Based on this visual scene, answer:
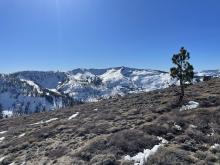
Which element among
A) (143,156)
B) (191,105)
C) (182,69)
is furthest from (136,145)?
(182,69)

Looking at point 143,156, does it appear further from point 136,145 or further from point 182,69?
point 182,69

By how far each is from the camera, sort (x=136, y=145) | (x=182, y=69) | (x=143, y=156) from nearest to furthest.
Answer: (x=143, y=156)
(x=136, y=145)
(x=182, y=69)

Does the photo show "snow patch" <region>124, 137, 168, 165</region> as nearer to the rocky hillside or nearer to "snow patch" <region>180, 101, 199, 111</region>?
the rocky hillside

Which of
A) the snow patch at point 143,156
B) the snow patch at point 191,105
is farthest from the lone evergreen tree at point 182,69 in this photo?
the snow patch at point 143,156

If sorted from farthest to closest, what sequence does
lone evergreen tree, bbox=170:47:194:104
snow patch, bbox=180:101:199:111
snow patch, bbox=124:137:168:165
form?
lone evergreen tree, bbox=170:47:194:104 < snow patch, bbox=180:101:199:111 < snow patch, bbox=124:137:168:165

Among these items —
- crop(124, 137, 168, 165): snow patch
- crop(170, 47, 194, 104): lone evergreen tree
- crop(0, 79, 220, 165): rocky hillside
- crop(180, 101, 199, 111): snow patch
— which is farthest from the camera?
crop(170, 47, 194, 104): lone evergreen tree

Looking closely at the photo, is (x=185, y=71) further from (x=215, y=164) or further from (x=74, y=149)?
(x=215, y=164)

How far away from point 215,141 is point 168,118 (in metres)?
8.57

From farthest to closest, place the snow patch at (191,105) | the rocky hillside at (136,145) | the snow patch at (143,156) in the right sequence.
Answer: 1. the snow patch at (191,105)
2. the snow patch at (143,156)
3. the rocky hillside at (136,145)

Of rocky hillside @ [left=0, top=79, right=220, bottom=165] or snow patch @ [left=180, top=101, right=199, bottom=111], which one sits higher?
snow patch @ [left=180, top=101, right=199, bottom=111]

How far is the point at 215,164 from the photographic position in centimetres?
1872

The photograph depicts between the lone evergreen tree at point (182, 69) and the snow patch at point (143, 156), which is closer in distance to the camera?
the snow patch at point (143, 156)

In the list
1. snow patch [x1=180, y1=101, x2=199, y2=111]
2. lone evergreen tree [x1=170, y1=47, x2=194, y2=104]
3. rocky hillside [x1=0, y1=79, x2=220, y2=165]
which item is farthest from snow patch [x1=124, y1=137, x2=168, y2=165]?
lone evergreen tree [x1=170, y1=47, x2=194, y2=104]

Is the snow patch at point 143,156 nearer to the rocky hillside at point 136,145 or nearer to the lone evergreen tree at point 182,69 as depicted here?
the rocky hillside at point 136,145
